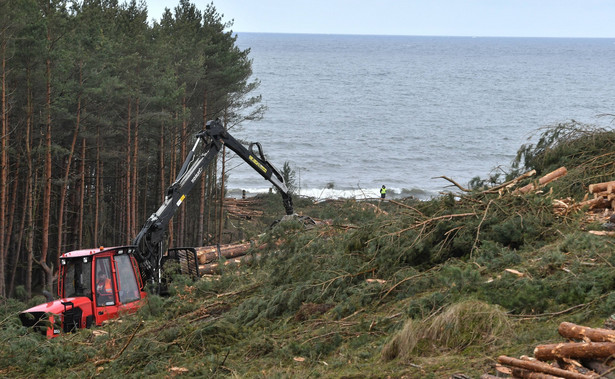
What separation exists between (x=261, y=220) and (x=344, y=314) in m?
23.7

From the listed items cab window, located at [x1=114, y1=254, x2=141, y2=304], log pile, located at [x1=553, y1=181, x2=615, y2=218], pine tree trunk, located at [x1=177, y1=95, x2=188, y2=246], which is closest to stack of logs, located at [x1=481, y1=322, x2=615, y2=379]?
log pile, located at [x1=553, y1=181, x2=615, y2=218]

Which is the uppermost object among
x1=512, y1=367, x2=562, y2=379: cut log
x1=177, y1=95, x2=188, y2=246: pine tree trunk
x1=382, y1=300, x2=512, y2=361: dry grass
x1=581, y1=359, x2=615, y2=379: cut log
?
x1=581, y1=359, x2=615, y2=379: cut log

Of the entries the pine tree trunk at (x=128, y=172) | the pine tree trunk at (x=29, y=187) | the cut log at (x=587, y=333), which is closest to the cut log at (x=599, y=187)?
the cut log at (x=587, y=333)

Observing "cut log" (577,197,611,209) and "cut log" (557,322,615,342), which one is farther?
"cut log" (577,197,611,209)

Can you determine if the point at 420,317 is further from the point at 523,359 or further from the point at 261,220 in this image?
the point at 261,220

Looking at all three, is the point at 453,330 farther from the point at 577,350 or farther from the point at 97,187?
the point at 97,187

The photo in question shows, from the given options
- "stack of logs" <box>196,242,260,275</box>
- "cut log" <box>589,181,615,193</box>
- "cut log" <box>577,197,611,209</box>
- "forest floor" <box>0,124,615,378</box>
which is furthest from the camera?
"stack of logs" <box>196,242,260,275</box>

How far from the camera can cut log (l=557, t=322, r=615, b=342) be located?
6152mm

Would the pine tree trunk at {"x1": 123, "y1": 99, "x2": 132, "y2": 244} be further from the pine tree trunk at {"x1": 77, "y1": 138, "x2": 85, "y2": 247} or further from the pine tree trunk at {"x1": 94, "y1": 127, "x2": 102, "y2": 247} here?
the pine tree trunk at {"x1": 77, "y1": 138, "x2": 85, "y2": 247}

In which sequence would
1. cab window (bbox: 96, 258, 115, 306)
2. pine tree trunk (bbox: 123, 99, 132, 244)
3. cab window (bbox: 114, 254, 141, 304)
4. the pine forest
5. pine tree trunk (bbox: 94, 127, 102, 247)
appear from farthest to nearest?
pine tree trunk (bbox: 123, 99, 132, 244) → pine tree trunk (bbox: 94, 127, 102, 247) → the pine forest → cab window (bbox: 114, 254, 141, 304) → cab window (bbox: 96, 258, 115, 306)

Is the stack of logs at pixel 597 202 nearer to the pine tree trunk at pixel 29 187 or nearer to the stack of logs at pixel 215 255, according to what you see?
the stack of logs at pixel 215 255

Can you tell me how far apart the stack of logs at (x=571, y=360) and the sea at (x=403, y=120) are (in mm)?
9604

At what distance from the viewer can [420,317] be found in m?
8.32

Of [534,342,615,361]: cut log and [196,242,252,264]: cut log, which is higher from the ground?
[534,342,615,361]: cut log
